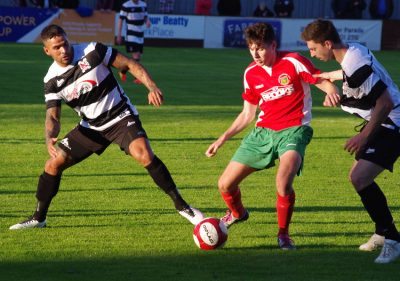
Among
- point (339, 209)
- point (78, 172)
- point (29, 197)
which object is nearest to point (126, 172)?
point (78, 172)

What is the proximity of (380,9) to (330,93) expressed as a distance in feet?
107

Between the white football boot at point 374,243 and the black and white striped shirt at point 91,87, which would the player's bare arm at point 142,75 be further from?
the white football boot at point 374,243

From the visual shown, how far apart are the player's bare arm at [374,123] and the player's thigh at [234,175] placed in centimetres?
117

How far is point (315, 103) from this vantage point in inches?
830

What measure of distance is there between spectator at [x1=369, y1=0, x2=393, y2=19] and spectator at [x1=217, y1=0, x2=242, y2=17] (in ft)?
17.1

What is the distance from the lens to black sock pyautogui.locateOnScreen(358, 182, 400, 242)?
8.19m

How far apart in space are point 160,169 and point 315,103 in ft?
40.6

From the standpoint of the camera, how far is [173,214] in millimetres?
10070

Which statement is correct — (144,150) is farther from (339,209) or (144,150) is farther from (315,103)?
(315,103)

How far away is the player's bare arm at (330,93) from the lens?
7.89 metres

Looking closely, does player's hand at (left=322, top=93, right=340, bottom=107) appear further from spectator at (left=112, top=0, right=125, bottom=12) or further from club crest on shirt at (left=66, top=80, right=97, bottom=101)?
spectator at (left=112, top=0, right=125, bottom=12)

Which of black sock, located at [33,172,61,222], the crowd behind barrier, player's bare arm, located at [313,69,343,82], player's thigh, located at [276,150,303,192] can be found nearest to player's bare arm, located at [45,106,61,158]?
black sock, located at [33,172,61,222]

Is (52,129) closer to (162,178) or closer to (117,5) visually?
(162,178)

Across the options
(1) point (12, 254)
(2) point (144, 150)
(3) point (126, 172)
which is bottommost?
(3) point (126, 172)
